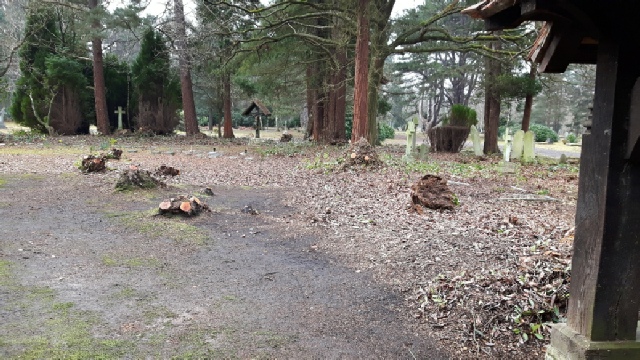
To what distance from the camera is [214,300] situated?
3838mm

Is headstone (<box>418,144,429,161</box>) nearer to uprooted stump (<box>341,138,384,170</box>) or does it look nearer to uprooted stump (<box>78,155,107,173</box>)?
uprooted stump (<box>341,138,384,170</box>)

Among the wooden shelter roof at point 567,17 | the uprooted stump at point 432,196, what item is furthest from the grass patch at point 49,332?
the uprooted stump at point 432,196

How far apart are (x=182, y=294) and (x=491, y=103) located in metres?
16.0

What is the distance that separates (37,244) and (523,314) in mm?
5230

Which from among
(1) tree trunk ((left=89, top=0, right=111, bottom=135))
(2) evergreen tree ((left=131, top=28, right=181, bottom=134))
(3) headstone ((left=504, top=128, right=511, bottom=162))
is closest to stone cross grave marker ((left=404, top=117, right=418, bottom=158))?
(3) headstone ((left=504, top=128, right=511, bottom=162))

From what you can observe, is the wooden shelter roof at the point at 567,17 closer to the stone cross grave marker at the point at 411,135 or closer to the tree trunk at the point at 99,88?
the stone cross grave marker at the point at 411,135

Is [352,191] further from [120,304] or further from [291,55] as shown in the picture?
[291,55]

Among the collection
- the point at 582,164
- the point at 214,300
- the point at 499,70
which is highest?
the point at 499,70

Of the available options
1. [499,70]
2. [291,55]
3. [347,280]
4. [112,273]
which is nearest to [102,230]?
[112,273]

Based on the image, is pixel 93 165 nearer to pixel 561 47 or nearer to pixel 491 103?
pixel 561 47

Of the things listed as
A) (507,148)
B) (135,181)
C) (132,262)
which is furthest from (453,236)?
(507,148)

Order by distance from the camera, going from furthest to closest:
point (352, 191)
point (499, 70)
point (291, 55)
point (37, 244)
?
point (291, 55), point (499, 70), point (352, 191), point (37, 244)

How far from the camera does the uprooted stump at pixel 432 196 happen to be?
686cm

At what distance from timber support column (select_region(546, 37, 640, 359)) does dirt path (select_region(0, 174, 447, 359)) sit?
1077mm
